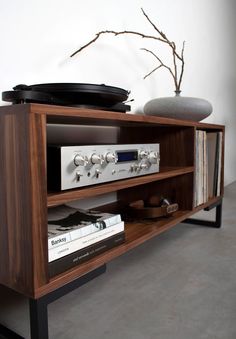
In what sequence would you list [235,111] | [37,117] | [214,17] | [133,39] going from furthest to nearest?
[235,111], [214,17], [133,39], [37,117]

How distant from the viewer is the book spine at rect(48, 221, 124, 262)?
0.74 meters

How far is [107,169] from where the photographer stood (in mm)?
921

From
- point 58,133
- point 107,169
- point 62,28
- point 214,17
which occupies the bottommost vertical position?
point 107,169

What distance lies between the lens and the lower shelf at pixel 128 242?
2.38ft

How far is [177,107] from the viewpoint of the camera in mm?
1389

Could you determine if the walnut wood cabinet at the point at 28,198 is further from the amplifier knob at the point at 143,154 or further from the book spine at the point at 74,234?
the amplifier knob at the point at 143,154

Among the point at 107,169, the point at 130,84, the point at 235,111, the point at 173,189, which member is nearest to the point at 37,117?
the point at 107,169

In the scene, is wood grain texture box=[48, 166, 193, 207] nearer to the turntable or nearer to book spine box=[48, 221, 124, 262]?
book spine box=[48, 221, 124, 262]

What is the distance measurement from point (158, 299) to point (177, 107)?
827 millimetres

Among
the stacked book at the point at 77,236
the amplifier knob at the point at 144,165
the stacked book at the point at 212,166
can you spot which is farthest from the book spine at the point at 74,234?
the stacked book at the point at 212,166

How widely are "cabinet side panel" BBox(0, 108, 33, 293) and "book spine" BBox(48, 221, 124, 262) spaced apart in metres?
0.07

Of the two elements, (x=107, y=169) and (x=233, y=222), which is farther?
(x=233, y=222)

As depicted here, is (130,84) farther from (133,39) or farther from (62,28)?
(62,28)

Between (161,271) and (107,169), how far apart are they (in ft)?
1.82
